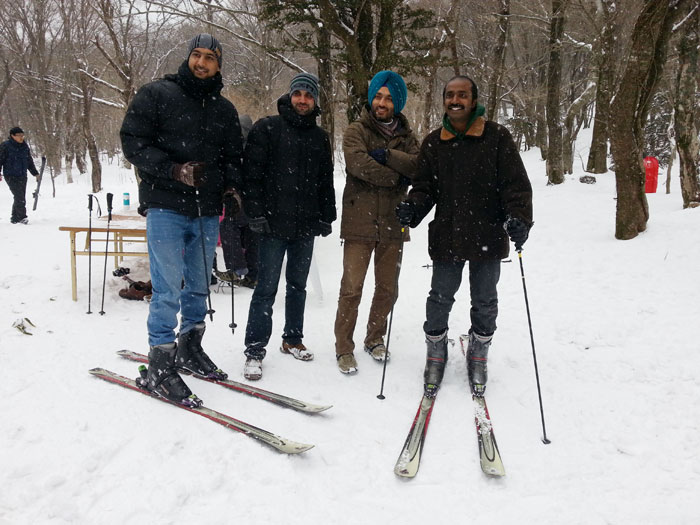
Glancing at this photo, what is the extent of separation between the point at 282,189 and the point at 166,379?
1.60 meters

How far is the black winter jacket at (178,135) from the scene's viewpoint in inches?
114

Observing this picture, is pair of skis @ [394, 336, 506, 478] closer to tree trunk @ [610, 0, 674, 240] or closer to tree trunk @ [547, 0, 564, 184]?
tree trunk @ [610, 0, 674, 240]

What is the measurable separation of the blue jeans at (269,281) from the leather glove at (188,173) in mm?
758

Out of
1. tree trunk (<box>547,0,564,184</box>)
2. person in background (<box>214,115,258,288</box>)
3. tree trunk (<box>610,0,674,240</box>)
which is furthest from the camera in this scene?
tree trunk (<box>547,0,564,184</box>)

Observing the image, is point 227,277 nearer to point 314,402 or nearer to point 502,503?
point 314,402

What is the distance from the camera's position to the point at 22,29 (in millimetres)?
20375

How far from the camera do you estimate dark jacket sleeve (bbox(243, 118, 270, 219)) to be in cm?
343

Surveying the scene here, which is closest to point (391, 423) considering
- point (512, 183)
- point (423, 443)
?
point (423, 443)

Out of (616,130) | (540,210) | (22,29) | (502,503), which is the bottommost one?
(502,503)

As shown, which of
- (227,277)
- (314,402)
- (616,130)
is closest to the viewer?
(314,402)

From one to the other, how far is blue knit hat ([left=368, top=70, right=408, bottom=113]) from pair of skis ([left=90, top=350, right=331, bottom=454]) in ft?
7.78

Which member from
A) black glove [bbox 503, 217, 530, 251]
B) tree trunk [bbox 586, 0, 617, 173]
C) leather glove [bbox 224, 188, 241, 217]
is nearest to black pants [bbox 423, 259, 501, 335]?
black glove [bbox 503, 217, 530, 251]

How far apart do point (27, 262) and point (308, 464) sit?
667 cm

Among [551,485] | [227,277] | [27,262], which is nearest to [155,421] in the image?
[551,485]
